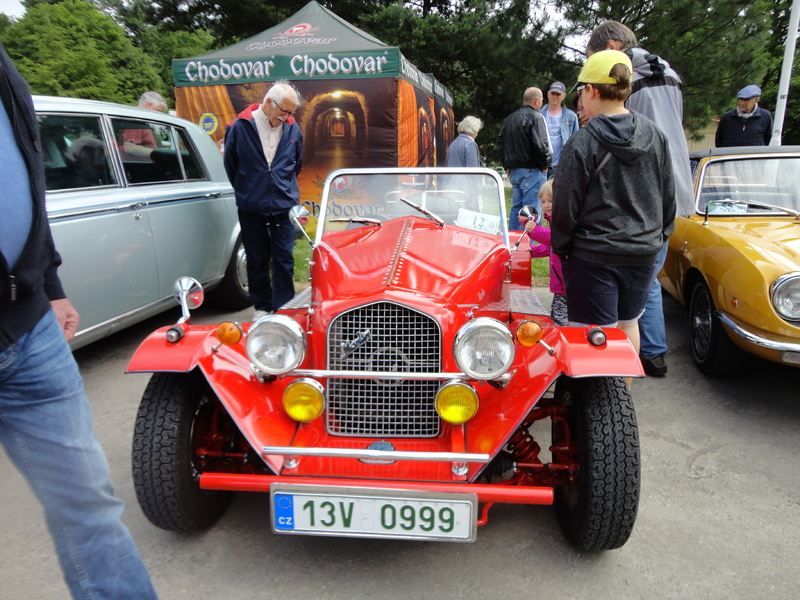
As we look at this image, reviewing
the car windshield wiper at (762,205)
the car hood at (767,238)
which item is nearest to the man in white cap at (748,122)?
the car windshield wiper at (762,205)

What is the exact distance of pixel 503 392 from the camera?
2273 millimetres

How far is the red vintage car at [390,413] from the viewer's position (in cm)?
190

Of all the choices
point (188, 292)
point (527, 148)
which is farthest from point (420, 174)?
point (527, 148)

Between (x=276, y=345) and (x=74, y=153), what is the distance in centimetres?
252

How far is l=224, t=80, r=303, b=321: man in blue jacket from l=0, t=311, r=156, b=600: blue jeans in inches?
125

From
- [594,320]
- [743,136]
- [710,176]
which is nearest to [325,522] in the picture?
[594,320]

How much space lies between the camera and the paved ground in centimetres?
202

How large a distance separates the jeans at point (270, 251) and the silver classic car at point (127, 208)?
0.44 m

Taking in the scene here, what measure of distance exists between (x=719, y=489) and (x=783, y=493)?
0.93 feet

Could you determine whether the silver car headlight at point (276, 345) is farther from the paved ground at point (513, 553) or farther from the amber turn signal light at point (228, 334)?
the paved ground at point (513, 553)

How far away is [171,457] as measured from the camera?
81.5 inches

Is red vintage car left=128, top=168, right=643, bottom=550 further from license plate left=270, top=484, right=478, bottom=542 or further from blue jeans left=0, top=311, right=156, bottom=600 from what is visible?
blue jeans left=0, top=311, right=156, bottom=600

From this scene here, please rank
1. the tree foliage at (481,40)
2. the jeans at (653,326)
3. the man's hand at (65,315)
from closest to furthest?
the man's hand at (65,315), the jeans at (653,326), the tree foliage at (481,40)

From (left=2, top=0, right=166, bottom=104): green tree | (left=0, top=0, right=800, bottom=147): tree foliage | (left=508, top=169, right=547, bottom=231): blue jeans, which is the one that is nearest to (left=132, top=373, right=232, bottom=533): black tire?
(left=508, top=169, right=547, bottom=231): blue jeans
